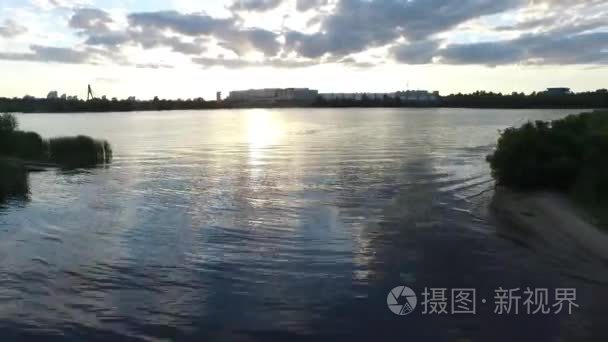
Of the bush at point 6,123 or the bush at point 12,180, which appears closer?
the bush at point 12,180

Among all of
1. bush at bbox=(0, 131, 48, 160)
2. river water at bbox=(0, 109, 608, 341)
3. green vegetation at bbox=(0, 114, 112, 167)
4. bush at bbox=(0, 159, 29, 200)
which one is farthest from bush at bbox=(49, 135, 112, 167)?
river water at bbox=(0, 109, 608, 341)

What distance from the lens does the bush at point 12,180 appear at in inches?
964

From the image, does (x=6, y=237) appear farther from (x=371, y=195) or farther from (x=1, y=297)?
(x=371, y=195)

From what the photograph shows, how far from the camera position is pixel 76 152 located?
3794cm

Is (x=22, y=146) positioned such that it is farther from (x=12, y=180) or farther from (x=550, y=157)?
(x=550, y=157)

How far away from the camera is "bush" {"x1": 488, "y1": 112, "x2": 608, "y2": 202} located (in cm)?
2102

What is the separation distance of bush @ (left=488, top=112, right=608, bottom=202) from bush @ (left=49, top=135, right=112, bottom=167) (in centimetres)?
2705

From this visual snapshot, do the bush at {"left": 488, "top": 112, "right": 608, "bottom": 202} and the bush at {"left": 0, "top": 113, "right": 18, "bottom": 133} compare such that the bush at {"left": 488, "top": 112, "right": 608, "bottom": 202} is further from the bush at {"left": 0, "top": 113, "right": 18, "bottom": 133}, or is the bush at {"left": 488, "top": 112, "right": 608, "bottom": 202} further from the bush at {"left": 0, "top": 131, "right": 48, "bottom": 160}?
the bush at {"left": 0, "top": 113, "right": 18, "bottom": 133}

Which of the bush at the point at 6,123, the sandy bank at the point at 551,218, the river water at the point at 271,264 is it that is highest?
the bush at the point at 6,123

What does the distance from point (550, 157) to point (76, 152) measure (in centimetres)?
3075

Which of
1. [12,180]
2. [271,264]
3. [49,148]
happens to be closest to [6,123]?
[49,148]

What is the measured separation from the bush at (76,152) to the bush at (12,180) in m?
8.06

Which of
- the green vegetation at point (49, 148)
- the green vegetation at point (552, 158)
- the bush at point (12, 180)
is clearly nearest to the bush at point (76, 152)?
the green vegetation at point (49, 148)

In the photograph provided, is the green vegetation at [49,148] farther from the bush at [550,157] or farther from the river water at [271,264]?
the bush at [550,157]
